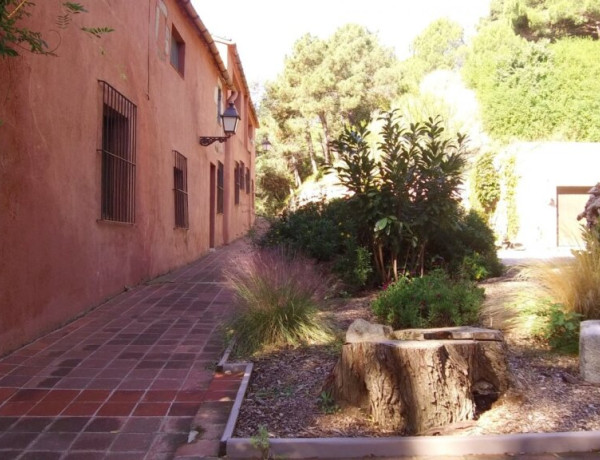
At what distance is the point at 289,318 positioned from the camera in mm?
4922

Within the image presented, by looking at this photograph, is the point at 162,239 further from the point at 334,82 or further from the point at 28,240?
the point at 334,82

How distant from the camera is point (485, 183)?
17.4m

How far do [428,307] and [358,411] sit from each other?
1.96 meters

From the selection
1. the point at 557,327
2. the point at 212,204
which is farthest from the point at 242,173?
the point at 557,327

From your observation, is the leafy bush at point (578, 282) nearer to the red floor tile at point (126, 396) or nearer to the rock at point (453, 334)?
the rock at point (453, 334)

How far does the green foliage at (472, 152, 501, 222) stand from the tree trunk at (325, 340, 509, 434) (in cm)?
1482

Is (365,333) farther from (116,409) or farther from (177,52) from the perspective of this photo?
(177,52)

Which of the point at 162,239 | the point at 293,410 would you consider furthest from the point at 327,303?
the point at 162,239

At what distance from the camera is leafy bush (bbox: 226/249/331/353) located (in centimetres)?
481

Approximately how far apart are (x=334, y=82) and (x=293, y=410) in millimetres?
27049

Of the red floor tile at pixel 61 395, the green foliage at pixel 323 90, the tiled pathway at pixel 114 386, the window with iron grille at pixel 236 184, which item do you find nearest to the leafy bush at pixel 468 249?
the tiled pathway at pixel 114 386

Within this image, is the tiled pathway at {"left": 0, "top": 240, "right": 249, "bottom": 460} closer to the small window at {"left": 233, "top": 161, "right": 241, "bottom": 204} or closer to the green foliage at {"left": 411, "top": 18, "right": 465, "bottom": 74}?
the small window at {"left": 233, "top": 161, "right": 241, "bottom": 204}

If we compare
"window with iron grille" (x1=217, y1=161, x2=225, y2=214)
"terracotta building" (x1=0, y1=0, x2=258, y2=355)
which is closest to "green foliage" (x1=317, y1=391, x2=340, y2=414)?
"terracotta building" (x1=0, y1=0, x2=258, y2=355)

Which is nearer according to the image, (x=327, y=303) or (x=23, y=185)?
(x=23, y=185)
